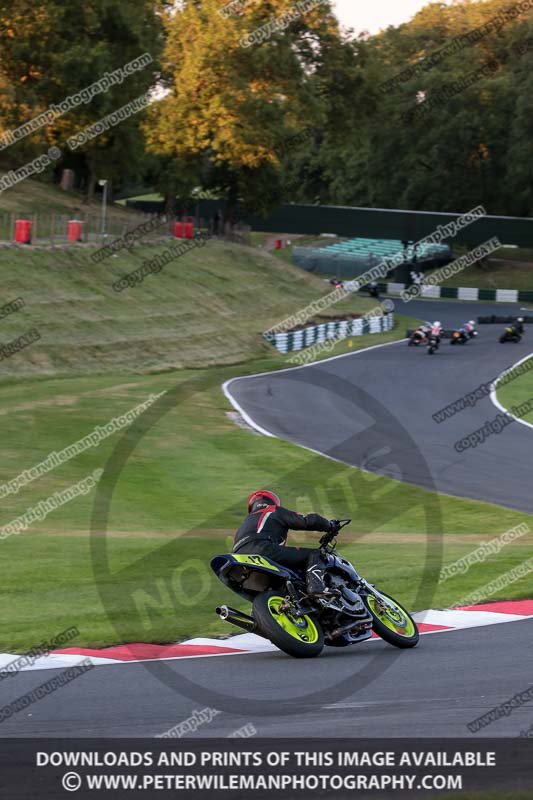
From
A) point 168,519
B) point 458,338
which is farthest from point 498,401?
point 168,519

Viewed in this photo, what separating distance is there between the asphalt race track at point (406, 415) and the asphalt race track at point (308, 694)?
1018cm

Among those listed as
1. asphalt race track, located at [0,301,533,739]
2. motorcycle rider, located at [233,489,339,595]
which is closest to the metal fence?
motorcycle rider, located at [233,489,339,595]

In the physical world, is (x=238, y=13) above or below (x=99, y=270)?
above

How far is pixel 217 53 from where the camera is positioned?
192 ft

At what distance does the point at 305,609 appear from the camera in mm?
10008

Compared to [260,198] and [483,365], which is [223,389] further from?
[260,198]

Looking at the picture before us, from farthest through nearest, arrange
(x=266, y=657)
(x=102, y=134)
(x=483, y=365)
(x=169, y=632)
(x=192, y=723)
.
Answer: (x=102, y=134) < (x=483, y=365) < (x=169, y=632) < (x=266, y=657) < (x=192, y=723)

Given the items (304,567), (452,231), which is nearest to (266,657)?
(304,567)

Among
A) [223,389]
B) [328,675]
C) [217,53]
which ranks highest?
[217,53]

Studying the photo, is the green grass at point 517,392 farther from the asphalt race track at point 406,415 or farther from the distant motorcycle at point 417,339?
the distant motorcycle at point 417,339

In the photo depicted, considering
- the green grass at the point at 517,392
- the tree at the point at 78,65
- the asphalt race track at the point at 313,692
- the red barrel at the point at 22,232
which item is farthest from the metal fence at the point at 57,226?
the asphalt race track at the point at 313,692

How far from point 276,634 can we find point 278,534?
3.40 ft

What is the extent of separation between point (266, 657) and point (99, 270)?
3765cm

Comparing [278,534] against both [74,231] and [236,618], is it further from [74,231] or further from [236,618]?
[74,231]
